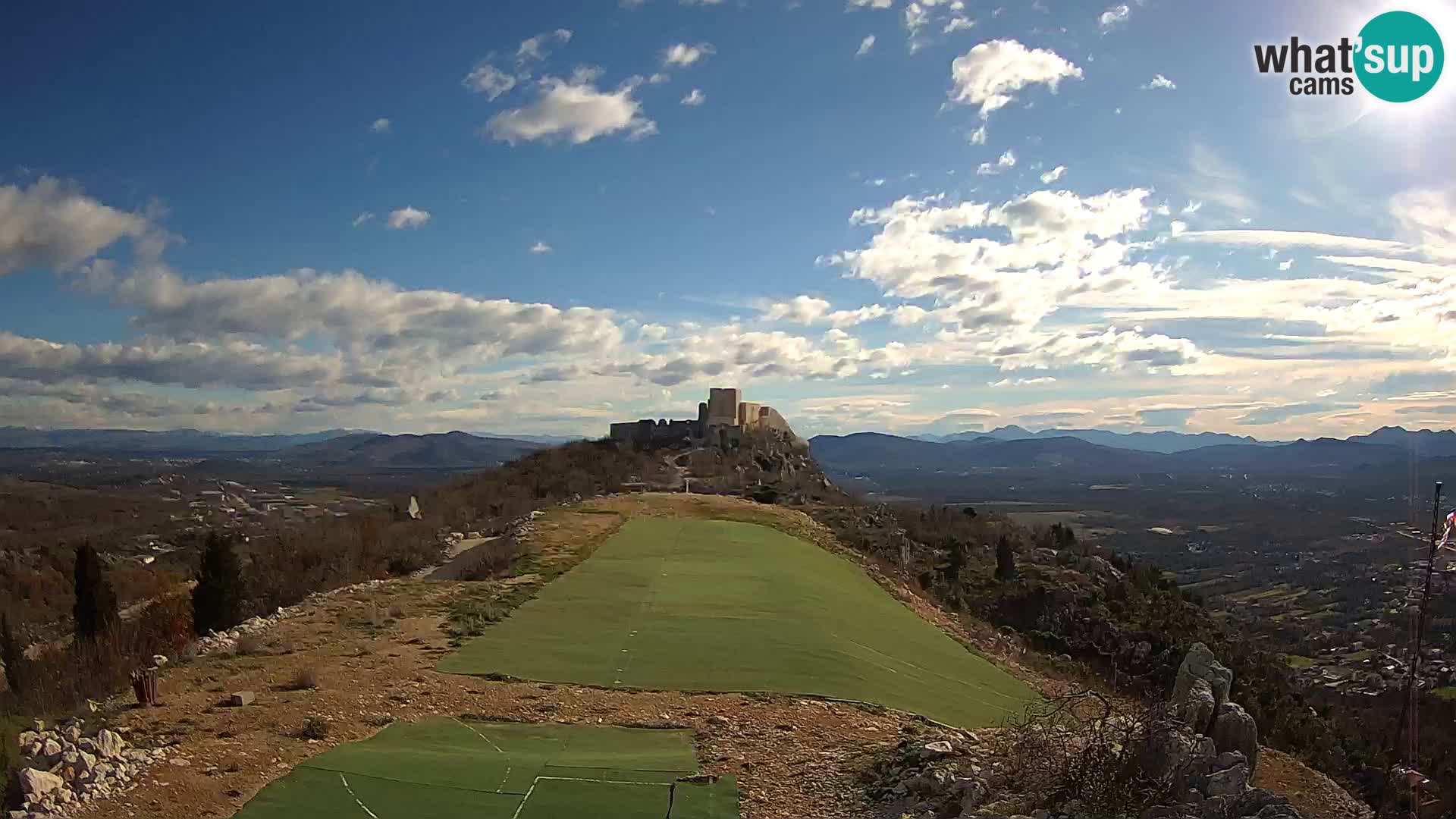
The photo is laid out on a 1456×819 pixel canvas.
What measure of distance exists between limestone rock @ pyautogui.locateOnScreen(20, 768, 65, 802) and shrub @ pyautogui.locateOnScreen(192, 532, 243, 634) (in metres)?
10.1

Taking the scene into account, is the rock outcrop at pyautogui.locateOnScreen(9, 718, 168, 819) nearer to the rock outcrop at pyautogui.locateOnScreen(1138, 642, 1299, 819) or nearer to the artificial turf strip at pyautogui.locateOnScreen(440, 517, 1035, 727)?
the artificial turf strip at pyautogui.locateOnScreen(440, 517, 1035, 727)

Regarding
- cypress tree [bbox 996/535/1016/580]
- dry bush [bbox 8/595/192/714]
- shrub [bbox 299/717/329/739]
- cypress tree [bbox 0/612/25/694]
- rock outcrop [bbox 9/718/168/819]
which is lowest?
cypress tree [bbox 996/535/1016/580]

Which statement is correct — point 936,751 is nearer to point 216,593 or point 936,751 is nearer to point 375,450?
point 216,593

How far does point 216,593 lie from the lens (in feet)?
56.2

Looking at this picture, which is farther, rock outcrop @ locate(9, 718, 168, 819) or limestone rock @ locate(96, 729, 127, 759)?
limestone rock @ locate(96, 729, 127, 759)

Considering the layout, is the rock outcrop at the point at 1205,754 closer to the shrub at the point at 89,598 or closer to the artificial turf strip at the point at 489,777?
the artificial turf strip at the point at 489,777

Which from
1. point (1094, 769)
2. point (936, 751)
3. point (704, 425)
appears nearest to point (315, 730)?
point (936, 751)

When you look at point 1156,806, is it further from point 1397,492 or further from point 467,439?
point 467,439

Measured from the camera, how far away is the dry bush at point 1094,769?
691 cm

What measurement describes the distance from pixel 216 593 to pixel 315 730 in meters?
9.51

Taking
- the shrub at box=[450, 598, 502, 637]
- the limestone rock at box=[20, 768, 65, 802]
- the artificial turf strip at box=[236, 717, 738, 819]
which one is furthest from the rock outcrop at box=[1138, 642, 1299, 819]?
the shrub at box=[450, 598, 502, 637]

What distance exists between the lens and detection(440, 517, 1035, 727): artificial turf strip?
1269cm

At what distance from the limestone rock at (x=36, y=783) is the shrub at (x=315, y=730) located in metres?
2.28

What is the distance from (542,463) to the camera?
179ft
